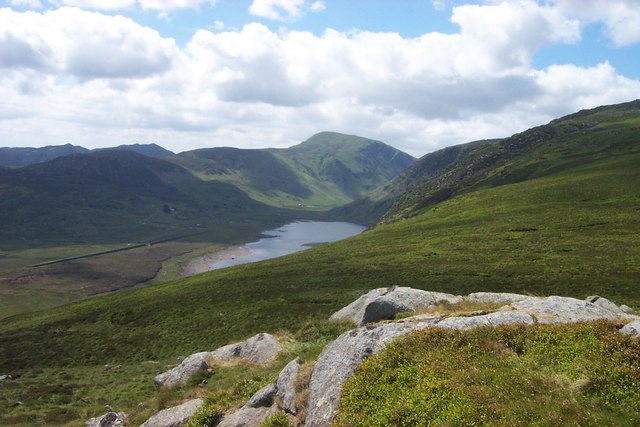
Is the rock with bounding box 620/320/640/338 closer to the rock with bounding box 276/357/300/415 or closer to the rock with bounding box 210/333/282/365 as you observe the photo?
the rock with bounding box 276/357/300/415

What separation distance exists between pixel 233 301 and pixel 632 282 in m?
51.3

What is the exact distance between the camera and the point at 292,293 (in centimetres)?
6275

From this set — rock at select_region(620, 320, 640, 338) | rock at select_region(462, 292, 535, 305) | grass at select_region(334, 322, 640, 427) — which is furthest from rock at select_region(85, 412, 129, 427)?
rock at select_region(620, 320, 640, 338)

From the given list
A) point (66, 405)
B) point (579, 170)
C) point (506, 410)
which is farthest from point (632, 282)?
point (579, 170)

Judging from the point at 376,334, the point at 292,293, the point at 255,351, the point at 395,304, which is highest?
the point at 376,334

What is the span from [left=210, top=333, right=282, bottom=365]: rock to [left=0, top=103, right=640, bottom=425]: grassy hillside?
1477 millimetres

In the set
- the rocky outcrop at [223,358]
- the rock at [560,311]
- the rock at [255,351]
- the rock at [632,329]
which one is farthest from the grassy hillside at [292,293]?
the rock at [632,329]

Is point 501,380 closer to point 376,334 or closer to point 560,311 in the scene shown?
point 376,334

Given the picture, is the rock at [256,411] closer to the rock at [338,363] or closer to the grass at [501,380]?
the rock at [338,363]

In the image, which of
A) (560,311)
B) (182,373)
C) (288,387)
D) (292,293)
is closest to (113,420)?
(182,373)

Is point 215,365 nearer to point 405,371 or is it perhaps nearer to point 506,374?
point 405,371

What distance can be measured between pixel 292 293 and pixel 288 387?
147ft

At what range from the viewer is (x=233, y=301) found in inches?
2490

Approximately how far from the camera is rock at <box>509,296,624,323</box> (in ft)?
62.0
